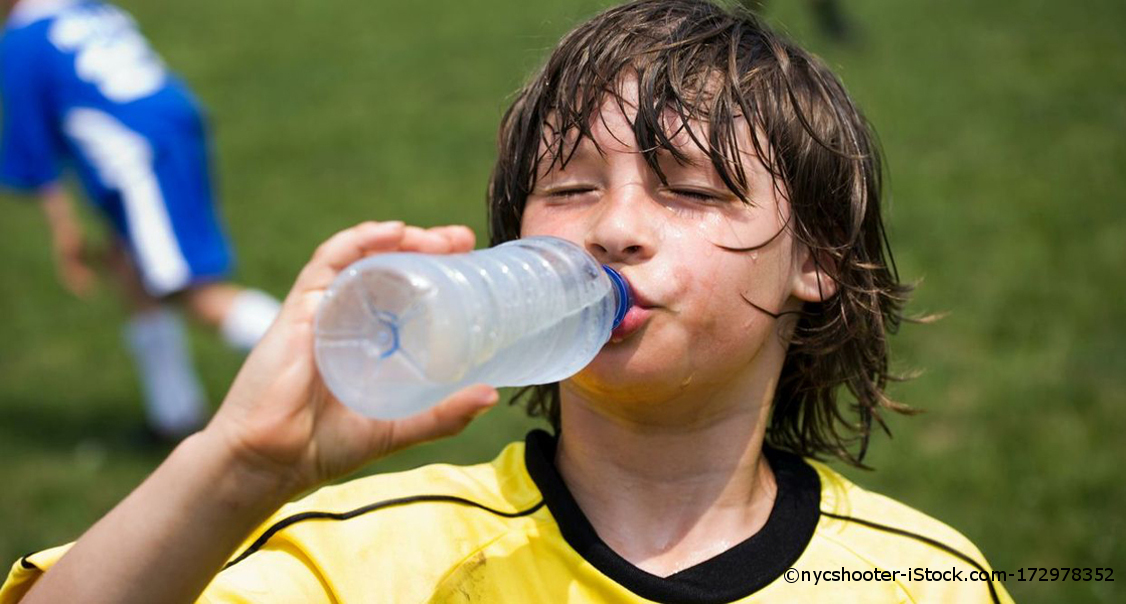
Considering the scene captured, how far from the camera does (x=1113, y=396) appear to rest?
207 inches

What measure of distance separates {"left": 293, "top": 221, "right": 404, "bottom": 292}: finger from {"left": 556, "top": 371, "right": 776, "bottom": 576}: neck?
509 mm

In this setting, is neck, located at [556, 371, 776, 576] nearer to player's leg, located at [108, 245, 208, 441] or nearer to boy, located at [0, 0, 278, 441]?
boy, located at [0, 0, 278, 441]

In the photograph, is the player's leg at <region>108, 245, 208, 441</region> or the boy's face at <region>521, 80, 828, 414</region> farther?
the player's leg at <region>108, 245, 208, 441</region>

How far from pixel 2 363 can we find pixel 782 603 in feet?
19.2

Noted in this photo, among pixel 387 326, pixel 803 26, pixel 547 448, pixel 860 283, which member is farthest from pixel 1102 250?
pixel 803 26

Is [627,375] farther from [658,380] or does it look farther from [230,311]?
[230,311]

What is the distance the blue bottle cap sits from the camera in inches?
80.4

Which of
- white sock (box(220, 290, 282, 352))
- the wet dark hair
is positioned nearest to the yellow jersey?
the wet dark hair

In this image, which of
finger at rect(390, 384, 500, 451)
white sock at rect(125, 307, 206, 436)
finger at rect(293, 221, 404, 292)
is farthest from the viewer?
white sock at rect(125, 307, 206, 436)

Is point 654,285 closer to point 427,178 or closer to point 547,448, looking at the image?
point 547,448

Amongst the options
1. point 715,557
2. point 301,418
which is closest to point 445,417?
point 301,418

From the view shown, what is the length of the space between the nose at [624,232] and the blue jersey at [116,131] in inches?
165

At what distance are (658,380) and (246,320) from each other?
13.3 feet

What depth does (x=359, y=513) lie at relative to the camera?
218 centimetres
